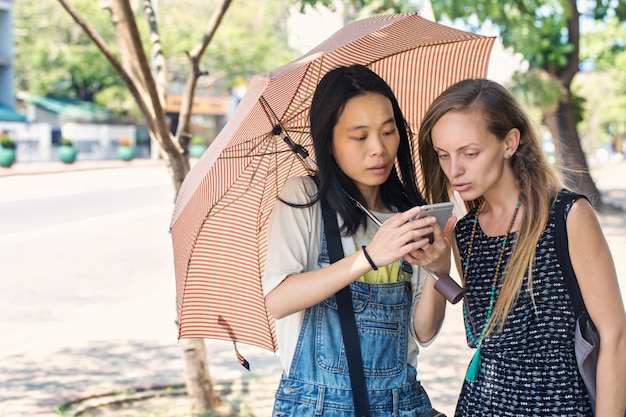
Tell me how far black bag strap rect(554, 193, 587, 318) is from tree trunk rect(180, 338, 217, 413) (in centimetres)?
328

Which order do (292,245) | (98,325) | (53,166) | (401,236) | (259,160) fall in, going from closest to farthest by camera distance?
1. (401,236)
2. (292,245)
3. (259,160)
4. (98,325)
5. (53,166)

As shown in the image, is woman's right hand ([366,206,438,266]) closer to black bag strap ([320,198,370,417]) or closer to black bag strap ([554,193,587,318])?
black bag strap ([320,198,370,417])

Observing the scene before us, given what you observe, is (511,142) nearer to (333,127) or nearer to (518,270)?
(518,270)

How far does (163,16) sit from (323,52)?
38.8 metres

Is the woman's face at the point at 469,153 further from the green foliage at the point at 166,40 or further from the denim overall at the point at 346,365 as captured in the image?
the green foliage at the point at 166,40

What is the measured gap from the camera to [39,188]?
23547 millimetres

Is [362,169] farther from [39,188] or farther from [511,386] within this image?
[39,188]

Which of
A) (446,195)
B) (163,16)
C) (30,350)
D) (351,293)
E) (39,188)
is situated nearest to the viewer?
(351,293)

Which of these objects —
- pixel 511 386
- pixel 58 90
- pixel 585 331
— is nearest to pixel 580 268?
pixel 585 331

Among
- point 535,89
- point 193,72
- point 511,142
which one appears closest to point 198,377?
point 193,72

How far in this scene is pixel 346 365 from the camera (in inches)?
85.2

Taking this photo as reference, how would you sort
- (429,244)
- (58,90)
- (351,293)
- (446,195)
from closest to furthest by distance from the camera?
1. (429,244)
2. (351,293)
3. (446,195)
4. (58,90)

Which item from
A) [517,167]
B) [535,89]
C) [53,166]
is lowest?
[517,167]

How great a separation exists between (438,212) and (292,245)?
0.40m
